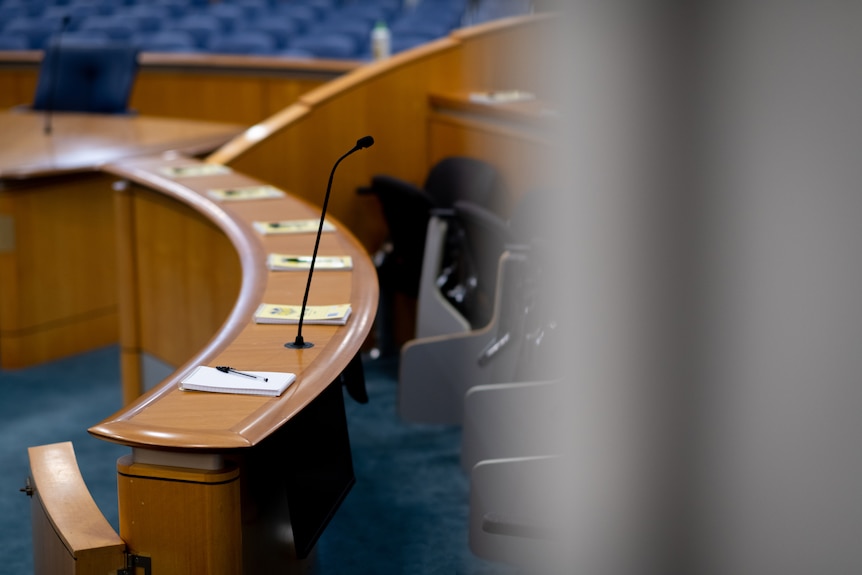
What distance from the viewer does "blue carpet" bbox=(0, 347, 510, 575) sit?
2447mm

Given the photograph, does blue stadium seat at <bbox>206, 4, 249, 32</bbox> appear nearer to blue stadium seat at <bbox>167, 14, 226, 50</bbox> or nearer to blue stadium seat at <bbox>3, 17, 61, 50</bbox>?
blue stadium seat at <bbox>167, 14, 226, 50</bbox>

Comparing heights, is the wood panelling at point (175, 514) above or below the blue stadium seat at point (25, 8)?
below

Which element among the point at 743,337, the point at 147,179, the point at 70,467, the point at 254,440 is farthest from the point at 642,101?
the point at 147,179

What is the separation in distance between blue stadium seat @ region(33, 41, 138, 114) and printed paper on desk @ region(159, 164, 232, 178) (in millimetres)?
1994

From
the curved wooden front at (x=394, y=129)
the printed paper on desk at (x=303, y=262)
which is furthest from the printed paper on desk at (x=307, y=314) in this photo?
the curved wooden front at (x=394, y=129)

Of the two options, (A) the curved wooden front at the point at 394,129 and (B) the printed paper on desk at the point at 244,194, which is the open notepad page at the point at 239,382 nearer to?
(B) the printed paper on desk at the point at 244,194

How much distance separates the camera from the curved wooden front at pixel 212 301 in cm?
157

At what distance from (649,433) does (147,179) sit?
2945 mm

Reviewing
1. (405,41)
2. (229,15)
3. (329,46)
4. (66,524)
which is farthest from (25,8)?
(66,524)

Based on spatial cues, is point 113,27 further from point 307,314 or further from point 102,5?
point 307,314

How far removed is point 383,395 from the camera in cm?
360

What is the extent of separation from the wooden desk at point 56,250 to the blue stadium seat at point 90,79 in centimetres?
114

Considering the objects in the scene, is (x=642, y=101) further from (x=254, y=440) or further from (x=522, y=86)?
(x=522, y=86)

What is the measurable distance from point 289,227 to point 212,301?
414 millimetres
